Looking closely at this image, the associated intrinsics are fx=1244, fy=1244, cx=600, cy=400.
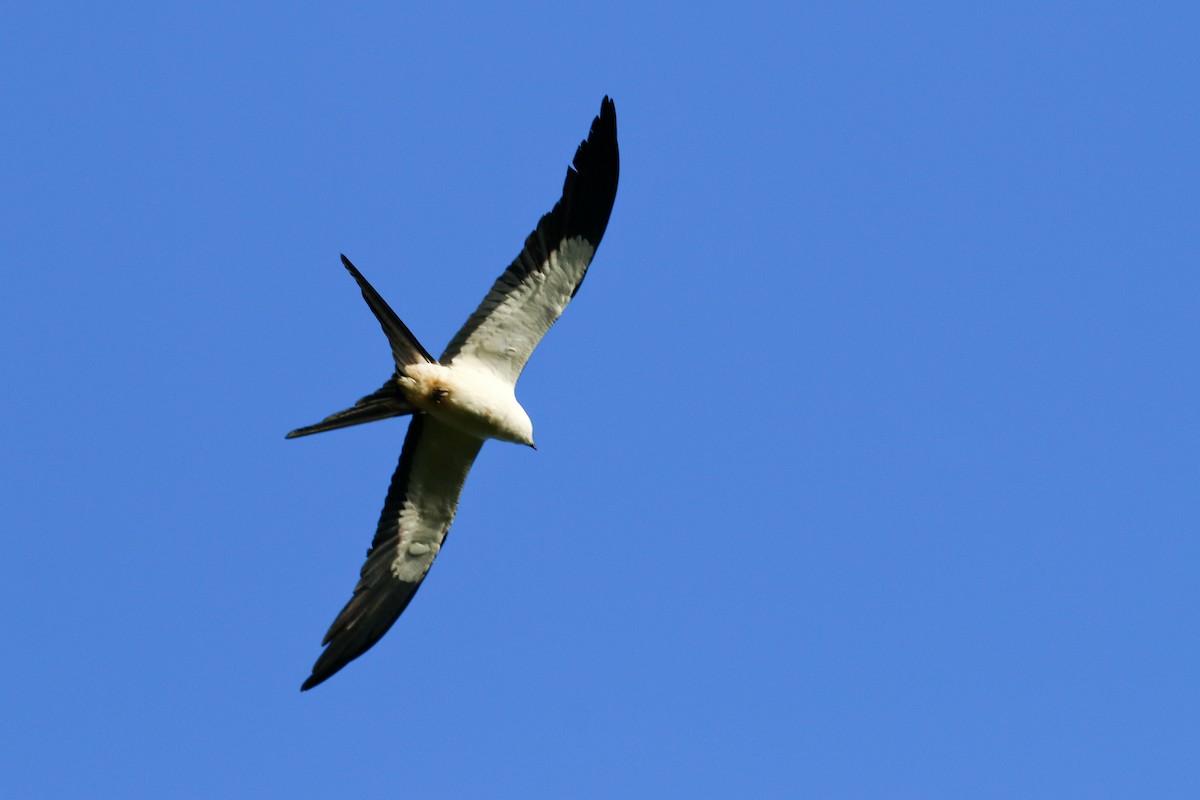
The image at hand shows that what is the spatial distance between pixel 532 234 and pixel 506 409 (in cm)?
157

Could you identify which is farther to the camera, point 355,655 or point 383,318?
point 355,655

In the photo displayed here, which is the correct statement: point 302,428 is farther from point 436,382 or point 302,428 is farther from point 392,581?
point 392,581

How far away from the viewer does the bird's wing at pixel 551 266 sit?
1069cm

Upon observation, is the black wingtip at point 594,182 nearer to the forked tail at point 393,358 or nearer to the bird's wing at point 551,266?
the bird's wing at point 551,266

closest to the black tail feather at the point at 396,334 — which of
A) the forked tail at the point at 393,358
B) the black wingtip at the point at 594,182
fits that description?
the forked tail at the point at 393,358

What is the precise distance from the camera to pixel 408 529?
11.8 meters

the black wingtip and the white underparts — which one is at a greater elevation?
the black wingtip

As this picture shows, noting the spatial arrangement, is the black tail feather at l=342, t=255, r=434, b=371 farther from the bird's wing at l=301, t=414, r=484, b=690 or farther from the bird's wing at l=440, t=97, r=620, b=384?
the bird's wing at l=301, t=414, r=484, b=690

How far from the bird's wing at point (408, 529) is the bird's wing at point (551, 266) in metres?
0.90

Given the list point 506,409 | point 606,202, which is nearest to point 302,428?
point 506,409

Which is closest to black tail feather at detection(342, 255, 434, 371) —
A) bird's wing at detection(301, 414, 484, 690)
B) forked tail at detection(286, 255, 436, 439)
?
forked tail at detection(286, 255, 436, 439)

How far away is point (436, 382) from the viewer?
35.2ft

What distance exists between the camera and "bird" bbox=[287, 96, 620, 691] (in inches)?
419

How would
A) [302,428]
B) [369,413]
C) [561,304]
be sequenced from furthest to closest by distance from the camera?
[561,304]
[369,413]
[302,428]
